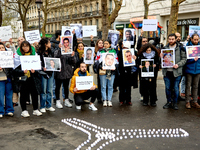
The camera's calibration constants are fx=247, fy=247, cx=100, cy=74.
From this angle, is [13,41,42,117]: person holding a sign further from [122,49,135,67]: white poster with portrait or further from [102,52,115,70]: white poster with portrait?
[122,49,135,67]: white poster with portrait

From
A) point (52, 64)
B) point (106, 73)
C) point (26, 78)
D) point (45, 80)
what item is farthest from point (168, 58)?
point (26, 78)

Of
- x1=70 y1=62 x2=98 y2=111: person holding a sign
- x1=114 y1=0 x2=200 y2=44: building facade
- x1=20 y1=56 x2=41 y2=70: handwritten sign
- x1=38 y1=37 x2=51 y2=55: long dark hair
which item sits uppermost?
x1=114 y1=0 x2=200 y2=44: building facade

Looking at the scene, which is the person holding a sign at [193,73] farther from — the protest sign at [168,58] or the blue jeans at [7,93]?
the blue jeans at [7,93]

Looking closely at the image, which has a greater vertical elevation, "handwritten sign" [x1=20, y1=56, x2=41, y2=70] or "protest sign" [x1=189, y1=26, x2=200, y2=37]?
"protest sign" [x1=189, y1=26, x2=200, y2=37]

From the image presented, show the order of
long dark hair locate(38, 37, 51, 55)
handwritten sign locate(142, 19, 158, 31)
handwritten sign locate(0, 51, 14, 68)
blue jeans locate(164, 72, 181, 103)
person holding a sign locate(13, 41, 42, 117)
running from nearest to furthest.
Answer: handwritten sign locate(0, 51, 14, 68)
person holding a sign locate(13, 41, 42, 117)
long dark hair locate(38, 37, 51, 55)
blue jeans locate(164, 72, 181, 103)
handwritten sign locate(142, 19, 158, 31)

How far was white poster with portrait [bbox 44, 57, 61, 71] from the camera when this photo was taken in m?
7.02

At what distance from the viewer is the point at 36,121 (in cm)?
627

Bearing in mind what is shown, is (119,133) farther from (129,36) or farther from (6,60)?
(129,36)

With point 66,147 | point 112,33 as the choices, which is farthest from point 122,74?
point 66,147

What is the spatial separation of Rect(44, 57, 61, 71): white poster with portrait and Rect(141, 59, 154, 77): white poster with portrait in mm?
2581

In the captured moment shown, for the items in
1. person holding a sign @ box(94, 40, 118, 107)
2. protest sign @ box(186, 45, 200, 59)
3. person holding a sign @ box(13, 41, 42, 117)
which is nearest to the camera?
person holding a sign @ box(13, 41, 42, 117)

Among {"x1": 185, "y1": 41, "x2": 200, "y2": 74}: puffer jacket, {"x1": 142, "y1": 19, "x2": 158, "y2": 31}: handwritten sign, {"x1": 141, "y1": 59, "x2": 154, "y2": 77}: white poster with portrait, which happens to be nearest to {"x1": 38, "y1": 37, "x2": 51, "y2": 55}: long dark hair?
{"x1": 141, "y1": 59, "x2": 154, "y2": 77}: white poster with portrait

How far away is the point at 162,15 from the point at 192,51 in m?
20.5

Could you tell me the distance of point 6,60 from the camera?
6402 mm
